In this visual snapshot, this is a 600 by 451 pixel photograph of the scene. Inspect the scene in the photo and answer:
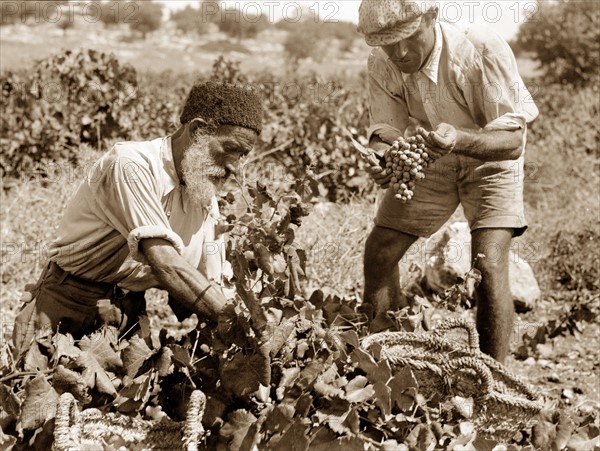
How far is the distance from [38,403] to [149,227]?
645mm

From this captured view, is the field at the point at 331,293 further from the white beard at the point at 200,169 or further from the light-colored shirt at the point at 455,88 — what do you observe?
the light-colored shirt at the point at 455,88

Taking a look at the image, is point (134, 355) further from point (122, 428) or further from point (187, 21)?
point (187, 21)

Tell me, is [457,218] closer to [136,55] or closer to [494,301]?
[494,301]

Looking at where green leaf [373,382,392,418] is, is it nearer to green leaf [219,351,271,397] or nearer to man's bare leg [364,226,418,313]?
green leaf [219,351,271,397]

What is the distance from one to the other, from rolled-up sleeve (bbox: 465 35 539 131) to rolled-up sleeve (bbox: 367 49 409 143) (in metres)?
0.38

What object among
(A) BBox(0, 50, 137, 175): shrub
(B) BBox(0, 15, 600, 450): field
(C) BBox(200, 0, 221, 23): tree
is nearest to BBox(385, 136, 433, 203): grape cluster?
(B) BBox(0, 15, 600, 450): field

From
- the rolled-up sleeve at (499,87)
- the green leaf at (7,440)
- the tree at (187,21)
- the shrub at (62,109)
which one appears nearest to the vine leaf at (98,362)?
the green leaf at (7,440)

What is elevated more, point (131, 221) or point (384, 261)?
point (131, 221)

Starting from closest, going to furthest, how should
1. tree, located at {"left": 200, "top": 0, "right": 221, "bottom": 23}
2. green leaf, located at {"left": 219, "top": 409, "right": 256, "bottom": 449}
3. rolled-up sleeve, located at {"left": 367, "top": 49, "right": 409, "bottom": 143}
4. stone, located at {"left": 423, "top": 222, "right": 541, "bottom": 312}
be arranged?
green leaf, located at {"left": 219, "top": 409, "right": 256, "bottom": 449}
rolled-up sleeve, located at {"left": 367, "top": 49, "right": 409, "bottom": 143}
stone, located at {"left": 423, "top": 222, "right": 541, "bottom": 312}
tree, located at {"left": 200, "top": 0, "right": 221, "bottom": 23}

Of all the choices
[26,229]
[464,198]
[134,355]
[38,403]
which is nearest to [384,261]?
[464,198]

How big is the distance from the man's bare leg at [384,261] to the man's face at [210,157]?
3.12 ft

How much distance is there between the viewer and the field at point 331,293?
2158 millimetres

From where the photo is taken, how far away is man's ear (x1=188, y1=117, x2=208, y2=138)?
2744 mm

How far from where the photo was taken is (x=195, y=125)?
2768 millimetres
